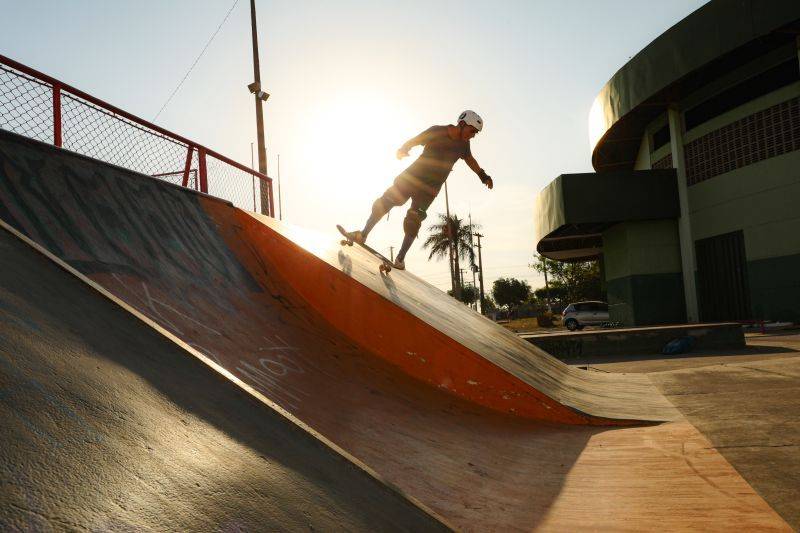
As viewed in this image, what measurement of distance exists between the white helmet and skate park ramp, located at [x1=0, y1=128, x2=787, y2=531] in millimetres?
2009

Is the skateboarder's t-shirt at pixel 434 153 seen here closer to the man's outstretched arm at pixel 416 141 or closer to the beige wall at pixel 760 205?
the man's outstretched arm at pixel 416 141

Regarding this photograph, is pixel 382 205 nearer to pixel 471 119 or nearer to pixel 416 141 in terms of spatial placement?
pixel 416 141

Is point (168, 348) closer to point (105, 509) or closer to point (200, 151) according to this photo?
point (105, 509)

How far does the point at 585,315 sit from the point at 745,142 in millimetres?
12632

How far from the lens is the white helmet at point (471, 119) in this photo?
593 centimetres

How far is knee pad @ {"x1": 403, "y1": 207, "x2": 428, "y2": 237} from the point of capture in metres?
6.10

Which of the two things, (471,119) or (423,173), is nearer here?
(471,119)

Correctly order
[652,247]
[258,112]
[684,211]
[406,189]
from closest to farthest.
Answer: [406,189] < [258,112] < [684,211] < [652,247]

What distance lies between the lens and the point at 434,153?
A: 20.0 ft

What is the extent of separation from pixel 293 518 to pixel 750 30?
18.7 metres

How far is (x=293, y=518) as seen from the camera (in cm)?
117

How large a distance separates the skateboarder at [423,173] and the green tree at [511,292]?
7258cm

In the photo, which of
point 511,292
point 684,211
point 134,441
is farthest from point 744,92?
point 511,292

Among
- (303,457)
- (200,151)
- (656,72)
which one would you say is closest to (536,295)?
(656,72)
